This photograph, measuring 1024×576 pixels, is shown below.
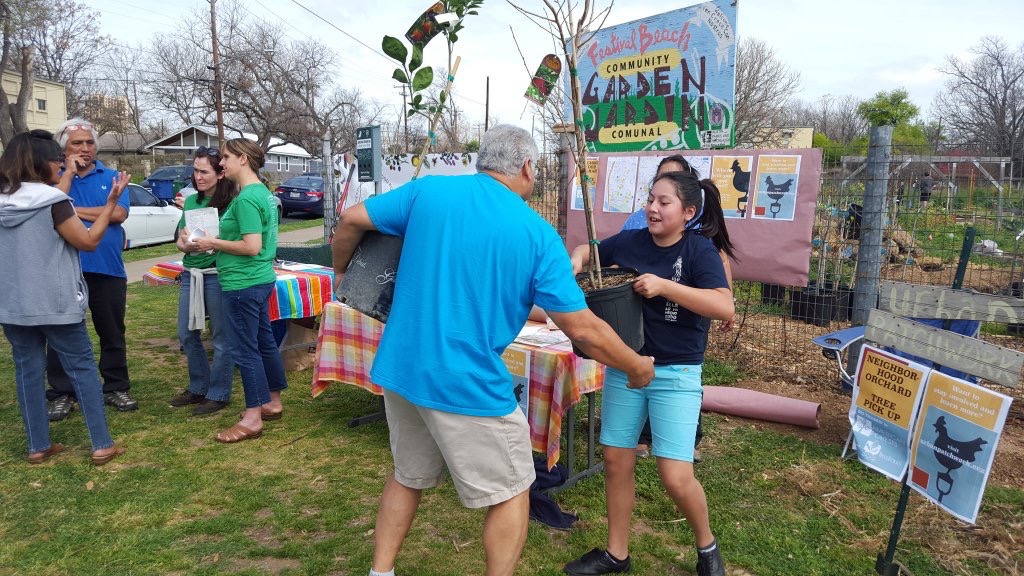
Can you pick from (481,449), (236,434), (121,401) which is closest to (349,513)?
(236,434)

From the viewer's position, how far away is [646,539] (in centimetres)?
293

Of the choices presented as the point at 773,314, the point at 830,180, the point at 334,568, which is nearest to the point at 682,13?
the point at 830,180

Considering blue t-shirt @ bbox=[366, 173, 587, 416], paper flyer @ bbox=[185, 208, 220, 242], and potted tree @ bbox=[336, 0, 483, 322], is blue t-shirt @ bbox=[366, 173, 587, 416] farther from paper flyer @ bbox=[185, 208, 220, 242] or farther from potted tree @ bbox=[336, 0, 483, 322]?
paper flyer @ bbox=[185, 208, 220, 242]

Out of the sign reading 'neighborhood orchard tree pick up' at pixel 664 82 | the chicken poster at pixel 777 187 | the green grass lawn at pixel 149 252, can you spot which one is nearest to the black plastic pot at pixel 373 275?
the chicken poster at pixel 777 187

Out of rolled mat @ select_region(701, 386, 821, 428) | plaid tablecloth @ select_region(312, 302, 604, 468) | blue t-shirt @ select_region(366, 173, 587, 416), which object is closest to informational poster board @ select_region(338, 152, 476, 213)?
plaid tablecloth @ select_region(312, 302, 604, 468)

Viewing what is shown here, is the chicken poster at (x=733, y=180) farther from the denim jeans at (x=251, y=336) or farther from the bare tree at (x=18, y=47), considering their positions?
the bare tree at (x=18, y=47)

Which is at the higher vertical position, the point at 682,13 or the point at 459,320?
the point at 682,13

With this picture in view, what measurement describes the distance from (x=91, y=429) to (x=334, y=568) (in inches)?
72.9

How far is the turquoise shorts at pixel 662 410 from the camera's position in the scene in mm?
2398

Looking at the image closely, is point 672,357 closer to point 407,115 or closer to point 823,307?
point 407,115

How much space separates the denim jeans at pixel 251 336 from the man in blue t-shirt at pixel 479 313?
2.04 meters

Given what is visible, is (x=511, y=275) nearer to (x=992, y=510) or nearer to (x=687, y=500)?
(x=687, y=500)

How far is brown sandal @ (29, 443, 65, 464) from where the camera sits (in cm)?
363

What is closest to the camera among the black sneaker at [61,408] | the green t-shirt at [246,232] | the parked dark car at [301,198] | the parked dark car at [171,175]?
the green t-shirt at [246,232]
